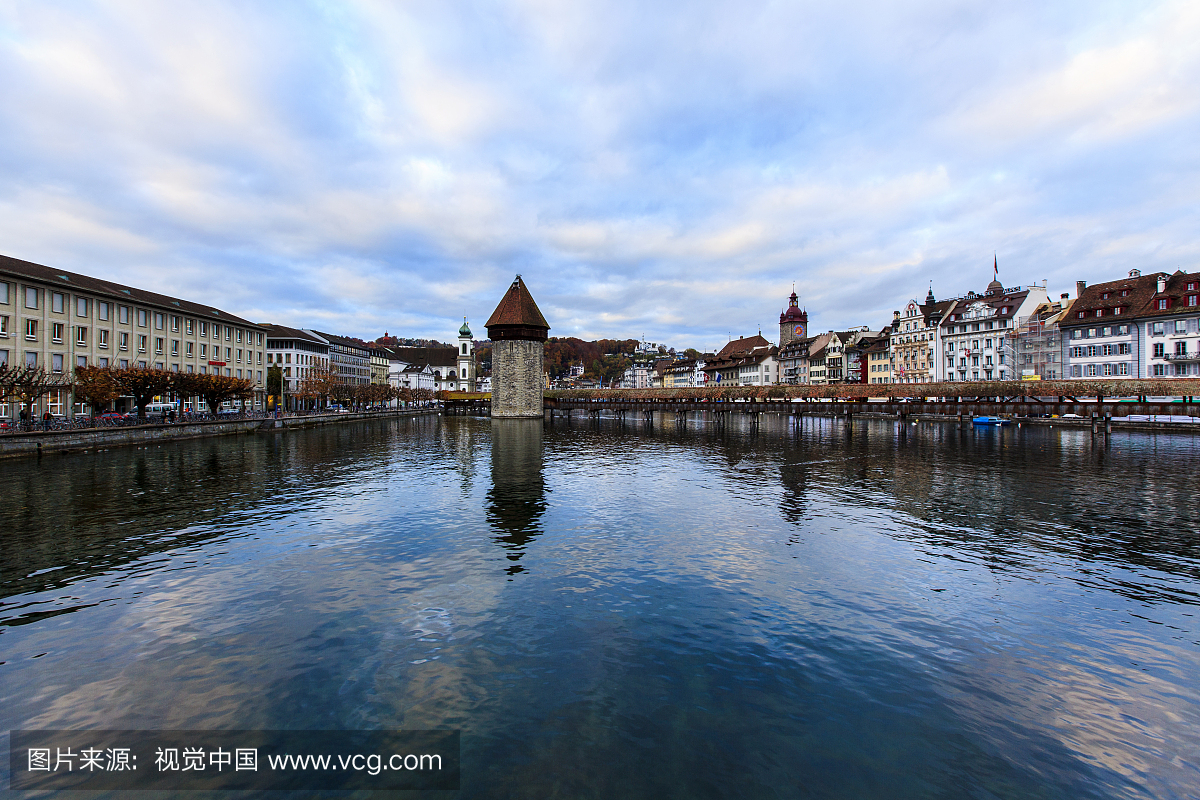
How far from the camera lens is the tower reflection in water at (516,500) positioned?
16009 mm

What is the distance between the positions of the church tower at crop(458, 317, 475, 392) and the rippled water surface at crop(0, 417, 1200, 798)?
131042 millimetres

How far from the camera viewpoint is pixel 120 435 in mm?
39219

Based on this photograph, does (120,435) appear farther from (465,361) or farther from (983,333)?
(465,361)

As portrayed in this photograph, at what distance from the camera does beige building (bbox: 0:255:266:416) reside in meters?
40.8

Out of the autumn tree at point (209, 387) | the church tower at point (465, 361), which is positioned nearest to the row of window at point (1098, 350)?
the autumn tree at point (209, 387)

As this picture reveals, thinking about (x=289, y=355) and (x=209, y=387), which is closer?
(x=209, y=387)

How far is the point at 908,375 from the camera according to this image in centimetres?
9212

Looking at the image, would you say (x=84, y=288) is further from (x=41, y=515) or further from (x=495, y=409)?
(x=495, y=409)

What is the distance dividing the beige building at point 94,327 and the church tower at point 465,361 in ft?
268

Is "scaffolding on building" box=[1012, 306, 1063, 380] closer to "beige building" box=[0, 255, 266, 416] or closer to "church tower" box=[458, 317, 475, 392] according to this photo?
"beige building" box=[0, 255, 266, 416]

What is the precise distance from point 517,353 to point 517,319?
5524 millimetres

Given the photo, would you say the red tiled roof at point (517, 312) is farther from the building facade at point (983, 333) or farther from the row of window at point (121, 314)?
the building facade at point (983, 333)

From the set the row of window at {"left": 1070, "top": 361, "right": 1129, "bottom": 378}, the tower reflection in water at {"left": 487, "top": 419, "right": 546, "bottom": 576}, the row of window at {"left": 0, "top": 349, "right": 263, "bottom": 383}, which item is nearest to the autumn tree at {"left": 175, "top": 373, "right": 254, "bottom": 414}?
the row of window at {"left": 0, "top": 349, "right": 263, "bottom": 383}

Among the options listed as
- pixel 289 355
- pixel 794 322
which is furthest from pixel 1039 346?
pixel 289 355
